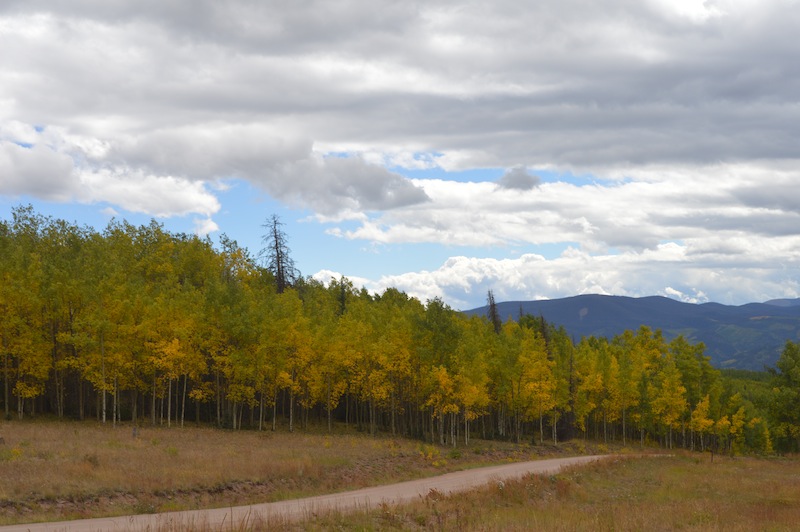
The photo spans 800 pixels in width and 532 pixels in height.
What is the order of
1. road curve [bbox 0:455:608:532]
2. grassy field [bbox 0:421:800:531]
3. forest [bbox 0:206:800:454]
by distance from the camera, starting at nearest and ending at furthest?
road curve [bbox 0:455:608:532]
grassy field [bbox 0:421:800:531]
forest [bbox 0:206:800:454]

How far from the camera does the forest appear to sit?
5850 centimetres

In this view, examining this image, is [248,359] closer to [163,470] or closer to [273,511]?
[163,470]

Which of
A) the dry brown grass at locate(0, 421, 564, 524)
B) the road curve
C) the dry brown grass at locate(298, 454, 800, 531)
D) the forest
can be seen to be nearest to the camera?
the road curve

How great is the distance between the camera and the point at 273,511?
74.7 feet

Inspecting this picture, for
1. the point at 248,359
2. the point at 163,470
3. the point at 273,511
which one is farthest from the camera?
the point at 248,359

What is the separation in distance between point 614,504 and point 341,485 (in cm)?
1282

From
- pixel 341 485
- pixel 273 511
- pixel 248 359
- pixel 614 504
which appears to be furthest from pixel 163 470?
pixel 248 359

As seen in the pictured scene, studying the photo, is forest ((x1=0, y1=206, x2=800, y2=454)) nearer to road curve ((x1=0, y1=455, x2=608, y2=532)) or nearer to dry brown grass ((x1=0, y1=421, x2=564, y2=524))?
dry brown grass ((x1=0, y1=421, x2=564, y2=524))

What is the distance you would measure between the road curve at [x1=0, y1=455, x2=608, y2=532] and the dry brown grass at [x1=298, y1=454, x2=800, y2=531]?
69.8 inches

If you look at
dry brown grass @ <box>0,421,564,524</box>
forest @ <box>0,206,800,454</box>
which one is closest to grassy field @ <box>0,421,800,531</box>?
dry brown grass @ <box>0,421,564,524</box>

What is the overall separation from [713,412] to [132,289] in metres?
84.4

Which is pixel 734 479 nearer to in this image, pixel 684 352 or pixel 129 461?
pixel 129 461

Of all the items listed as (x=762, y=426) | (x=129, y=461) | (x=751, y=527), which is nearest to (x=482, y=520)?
(x=751, y=527)

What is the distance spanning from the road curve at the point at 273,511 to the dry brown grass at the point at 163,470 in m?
1.50
